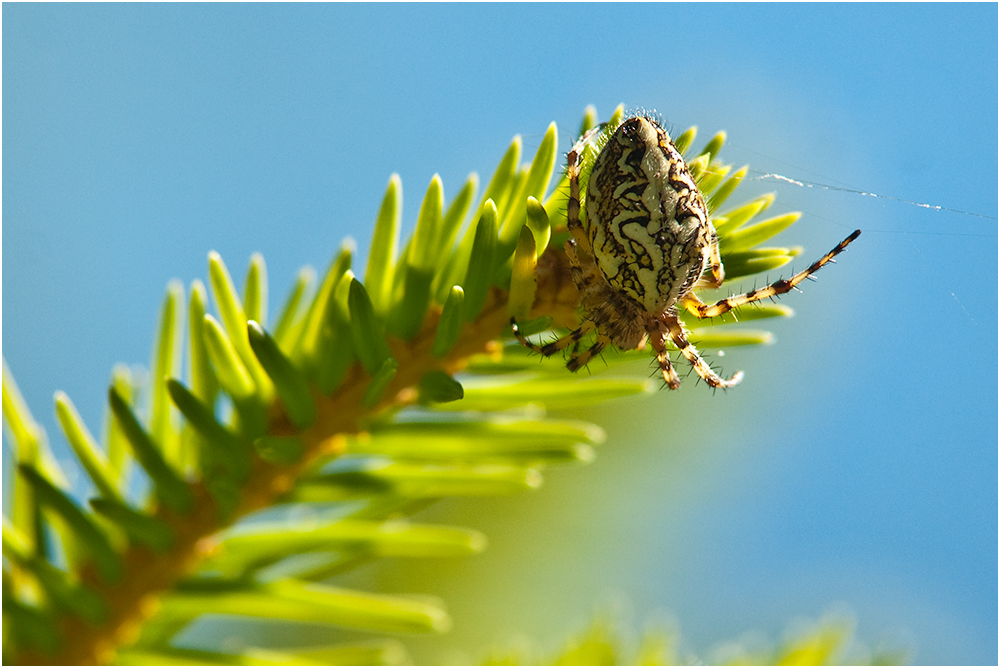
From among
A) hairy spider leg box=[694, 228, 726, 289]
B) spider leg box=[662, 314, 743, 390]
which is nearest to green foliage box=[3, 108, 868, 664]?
hairy spider leg box=[694, 228, 726, 289]

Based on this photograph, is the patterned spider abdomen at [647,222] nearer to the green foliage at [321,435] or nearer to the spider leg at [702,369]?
the green foliage at [321,435]

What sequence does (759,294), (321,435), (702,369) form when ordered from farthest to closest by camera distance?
(702,369), (759,294), (321,435)

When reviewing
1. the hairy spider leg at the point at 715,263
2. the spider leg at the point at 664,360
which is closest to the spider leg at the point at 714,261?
the hairy spider leg at the point at 715,263

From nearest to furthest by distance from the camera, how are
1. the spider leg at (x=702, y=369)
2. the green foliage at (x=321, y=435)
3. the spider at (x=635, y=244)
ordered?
the green foliage at (x=321, y=435), the spider at (x=635, y=244), the spider leg at (x=702, y=369)

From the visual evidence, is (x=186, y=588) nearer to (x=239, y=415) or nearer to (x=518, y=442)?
(x=239, y=415)

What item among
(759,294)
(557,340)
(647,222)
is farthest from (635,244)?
(759,294)

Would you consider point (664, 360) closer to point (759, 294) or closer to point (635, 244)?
point (759, 294)

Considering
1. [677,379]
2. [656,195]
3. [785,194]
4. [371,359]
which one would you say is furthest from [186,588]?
[785,194]
